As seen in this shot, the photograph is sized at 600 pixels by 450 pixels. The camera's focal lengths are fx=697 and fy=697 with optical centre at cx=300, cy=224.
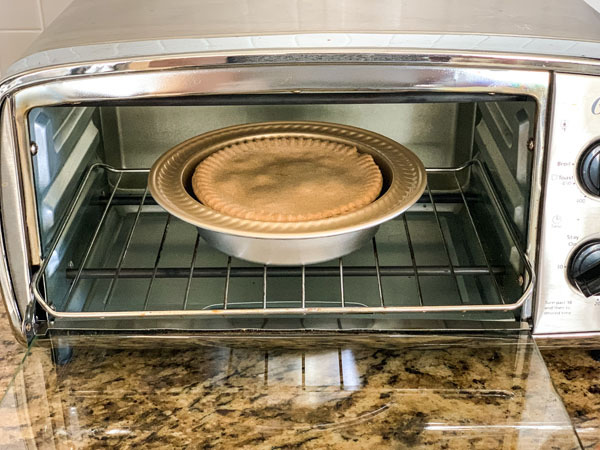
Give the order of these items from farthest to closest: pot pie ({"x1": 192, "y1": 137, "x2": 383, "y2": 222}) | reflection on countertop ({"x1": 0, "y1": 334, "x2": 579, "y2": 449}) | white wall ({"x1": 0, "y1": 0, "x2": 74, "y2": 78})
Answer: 1. white wall ({"x1": 0, "y1": 0, "x2": 74, "y2": 78})
2. pot pie ({"x1": 192, "y1": 137, "x2": 383, "y2": 222})
3. reflection on countertop ({"x1": 0, "y1": 334, "x2": 579, "y2": 449})

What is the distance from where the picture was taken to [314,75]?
0.67 meters

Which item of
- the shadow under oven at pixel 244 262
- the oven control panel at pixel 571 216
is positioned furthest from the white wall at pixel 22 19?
the oven control panel at pixel 571 216

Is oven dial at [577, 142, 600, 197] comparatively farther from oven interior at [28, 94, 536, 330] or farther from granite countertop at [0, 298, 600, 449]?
granite countertop at [0, 298, 600, 449]

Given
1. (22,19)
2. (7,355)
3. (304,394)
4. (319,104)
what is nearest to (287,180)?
(319,104)

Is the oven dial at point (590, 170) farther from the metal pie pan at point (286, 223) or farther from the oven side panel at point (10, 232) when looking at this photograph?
the oven side panel at point (10, 232)

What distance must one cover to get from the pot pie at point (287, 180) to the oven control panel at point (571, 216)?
7.7 inches

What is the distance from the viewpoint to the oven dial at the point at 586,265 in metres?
0.72

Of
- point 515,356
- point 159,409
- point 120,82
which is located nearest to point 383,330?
point 515,356

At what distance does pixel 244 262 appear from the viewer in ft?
2.90

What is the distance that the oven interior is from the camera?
752 millimetres

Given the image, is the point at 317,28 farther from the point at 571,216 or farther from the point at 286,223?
→ the point at 571,216

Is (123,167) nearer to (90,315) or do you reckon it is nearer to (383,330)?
(90,315)

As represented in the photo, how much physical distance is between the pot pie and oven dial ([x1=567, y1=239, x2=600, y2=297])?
22 cm

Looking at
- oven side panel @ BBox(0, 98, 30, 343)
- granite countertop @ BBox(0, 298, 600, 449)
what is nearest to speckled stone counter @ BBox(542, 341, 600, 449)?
granite countertop @ BBox(0, 298, 600, 449)
